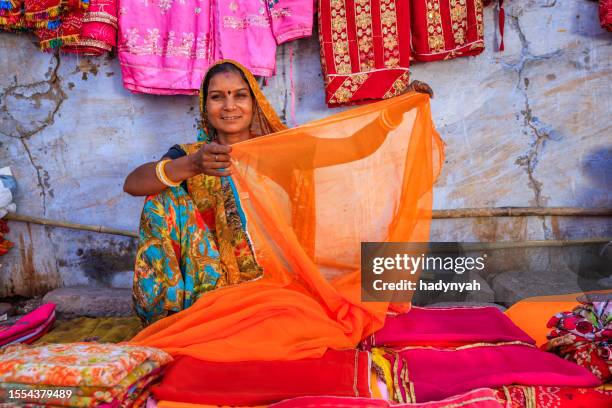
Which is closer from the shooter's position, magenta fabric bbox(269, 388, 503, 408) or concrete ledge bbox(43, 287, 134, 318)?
magenta fabric bbox(269, 388, 503, 408)

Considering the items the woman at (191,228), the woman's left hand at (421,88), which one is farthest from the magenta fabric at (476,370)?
the woman's left hand at (421,88)

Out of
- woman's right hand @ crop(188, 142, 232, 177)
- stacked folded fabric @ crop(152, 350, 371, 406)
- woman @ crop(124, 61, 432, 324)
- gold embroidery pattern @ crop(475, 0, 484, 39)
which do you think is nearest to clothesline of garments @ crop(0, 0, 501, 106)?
gold embroidery pattern @ crop(475, 0, 484, 39)

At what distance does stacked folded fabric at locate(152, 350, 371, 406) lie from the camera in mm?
1601

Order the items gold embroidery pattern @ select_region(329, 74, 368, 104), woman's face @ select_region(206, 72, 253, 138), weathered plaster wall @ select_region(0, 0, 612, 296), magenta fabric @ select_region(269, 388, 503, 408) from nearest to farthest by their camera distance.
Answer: magenta fabric @ select_region(269, 388, 503, 408) → woman's face @ select_region(206, 72, 253, 138) → gold embroidery pattern @ select_region(329, 74, 368, 104) → weathered plaster wall @ select_region(0, 0, 612, 296)

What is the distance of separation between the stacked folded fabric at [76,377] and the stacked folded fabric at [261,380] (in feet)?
0.38

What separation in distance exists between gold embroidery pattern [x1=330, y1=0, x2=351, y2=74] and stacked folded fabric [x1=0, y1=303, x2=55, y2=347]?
213 cm

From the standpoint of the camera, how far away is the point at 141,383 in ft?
5.49

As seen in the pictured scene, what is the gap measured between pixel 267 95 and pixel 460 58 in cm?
126

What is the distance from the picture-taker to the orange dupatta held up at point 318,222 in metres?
1.94

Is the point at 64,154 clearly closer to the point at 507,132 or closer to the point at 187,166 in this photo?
the point at 187,166

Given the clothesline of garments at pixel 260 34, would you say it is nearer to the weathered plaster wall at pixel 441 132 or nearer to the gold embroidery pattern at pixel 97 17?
the gold embroidery pattern at pixel 97 17

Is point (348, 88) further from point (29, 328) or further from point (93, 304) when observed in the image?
point (29, 328)

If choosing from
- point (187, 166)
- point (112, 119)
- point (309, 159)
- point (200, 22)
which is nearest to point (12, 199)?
point (112, 119)

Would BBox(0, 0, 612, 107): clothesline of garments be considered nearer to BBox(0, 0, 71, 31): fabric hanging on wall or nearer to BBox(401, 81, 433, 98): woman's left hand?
BBox(0, 0, 71, 31): fabric hanging on wall
